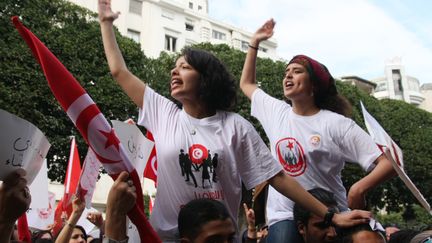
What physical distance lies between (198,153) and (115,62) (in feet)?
2.26

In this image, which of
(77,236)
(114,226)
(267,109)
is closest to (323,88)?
(267,109)

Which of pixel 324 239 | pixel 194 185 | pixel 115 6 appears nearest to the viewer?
pixel 194 185

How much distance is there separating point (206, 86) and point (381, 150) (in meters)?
→ 1.13

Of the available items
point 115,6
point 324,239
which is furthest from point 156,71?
point 324,239

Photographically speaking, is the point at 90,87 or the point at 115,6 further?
the point at 115,6

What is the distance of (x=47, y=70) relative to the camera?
187cm

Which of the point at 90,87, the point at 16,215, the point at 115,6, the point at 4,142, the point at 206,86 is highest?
the point at 115,6

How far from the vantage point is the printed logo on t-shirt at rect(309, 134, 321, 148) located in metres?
2.96

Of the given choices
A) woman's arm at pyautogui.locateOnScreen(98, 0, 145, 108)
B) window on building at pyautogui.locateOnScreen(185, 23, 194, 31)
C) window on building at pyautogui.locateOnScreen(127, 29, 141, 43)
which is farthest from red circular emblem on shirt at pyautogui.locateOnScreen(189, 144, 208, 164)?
window on building at pyautogui.locateOnScreen(185, 23, 194, 31)

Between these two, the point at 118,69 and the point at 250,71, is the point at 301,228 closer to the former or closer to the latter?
the point at 250,71

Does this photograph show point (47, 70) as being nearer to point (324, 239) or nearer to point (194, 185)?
point (194, 185)

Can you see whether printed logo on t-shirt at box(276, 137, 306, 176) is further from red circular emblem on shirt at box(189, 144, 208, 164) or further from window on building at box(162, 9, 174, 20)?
window on building at box(162, 9, 174, 20)

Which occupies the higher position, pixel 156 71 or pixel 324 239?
pixel 156 71

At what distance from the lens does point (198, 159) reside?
7.91ft
